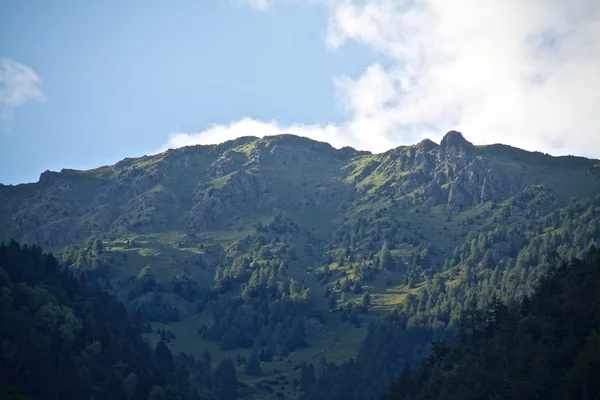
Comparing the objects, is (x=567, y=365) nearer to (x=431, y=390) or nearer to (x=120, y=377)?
(x=431, y=390)

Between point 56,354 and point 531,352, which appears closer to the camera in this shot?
point 531,352

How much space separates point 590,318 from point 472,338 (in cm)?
3846

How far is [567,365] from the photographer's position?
416 ft

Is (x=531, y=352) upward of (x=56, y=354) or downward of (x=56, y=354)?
upward

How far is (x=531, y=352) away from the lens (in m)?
134

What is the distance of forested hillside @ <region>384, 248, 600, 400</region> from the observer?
122 metres

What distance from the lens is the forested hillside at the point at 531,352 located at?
12231 centimetres

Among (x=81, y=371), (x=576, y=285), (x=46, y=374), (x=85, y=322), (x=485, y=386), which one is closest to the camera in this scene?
(x=485, y=386)

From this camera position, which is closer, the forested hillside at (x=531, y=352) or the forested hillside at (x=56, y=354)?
the forested hillside at (x=531, y=352)

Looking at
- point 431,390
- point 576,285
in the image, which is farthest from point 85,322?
point 576,285

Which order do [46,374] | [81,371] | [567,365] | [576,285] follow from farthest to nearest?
[81,371], [46,374], [576,285], [567,365]

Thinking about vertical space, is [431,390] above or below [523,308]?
below

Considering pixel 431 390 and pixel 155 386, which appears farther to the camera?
pixel 155 386

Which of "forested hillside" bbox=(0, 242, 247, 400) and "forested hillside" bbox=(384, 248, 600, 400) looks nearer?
"forested hillside" bbox=(384, 248, 600, 400)
